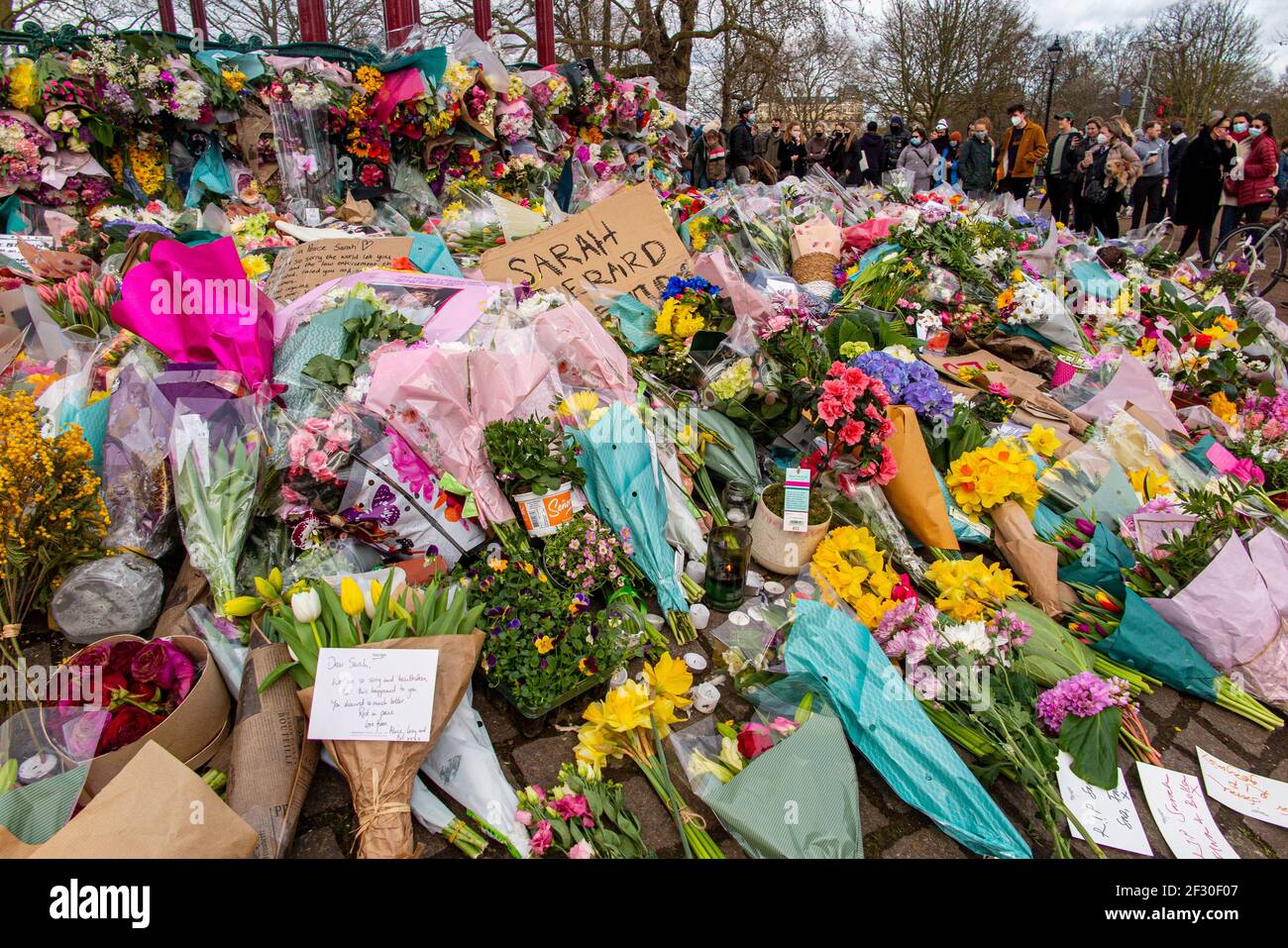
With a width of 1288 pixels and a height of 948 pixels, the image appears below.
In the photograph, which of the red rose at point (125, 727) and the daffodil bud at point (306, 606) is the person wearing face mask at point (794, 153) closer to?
the daffodil bud at point (306, 606)

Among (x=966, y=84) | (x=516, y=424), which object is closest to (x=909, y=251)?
(x=516, y=424)

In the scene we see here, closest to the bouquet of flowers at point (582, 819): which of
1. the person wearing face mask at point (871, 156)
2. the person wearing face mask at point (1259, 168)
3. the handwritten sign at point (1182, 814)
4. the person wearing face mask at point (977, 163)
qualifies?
the handwritten sign at point (1182, 814)

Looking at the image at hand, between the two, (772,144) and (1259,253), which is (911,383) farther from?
(772,144)

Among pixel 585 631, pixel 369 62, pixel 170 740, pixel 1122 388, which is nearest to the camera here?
pixel 170 740

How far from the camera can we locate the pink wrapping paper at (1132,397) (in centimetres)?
382

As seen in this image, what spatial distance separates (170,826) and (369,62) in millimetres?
6296

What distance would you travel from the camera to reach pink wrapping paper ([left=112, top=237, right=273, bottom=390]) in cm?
253

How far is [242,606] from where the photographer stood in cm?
199

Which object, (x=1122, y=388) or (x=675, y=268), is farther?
(x=675, y=268)

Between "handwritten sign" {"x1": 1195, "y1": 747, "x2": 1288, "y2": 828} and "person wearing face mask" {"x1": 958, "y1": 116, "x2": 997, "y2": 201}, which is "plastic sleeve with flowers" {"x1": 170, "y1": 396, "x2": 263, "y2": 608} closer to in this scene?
"handwritten sign" {"x1": 1195, "y1": 747, "x2": 1288, "y2": 828}

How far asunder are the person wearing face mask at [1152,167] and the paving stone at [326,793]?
10976 millimetres

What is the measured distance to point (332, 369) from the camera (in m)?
2.72

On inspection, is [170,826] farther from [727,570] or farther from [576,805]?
[727,570]

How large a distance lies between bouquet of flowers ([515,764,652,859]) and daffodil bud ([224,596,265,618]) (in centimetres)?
96
